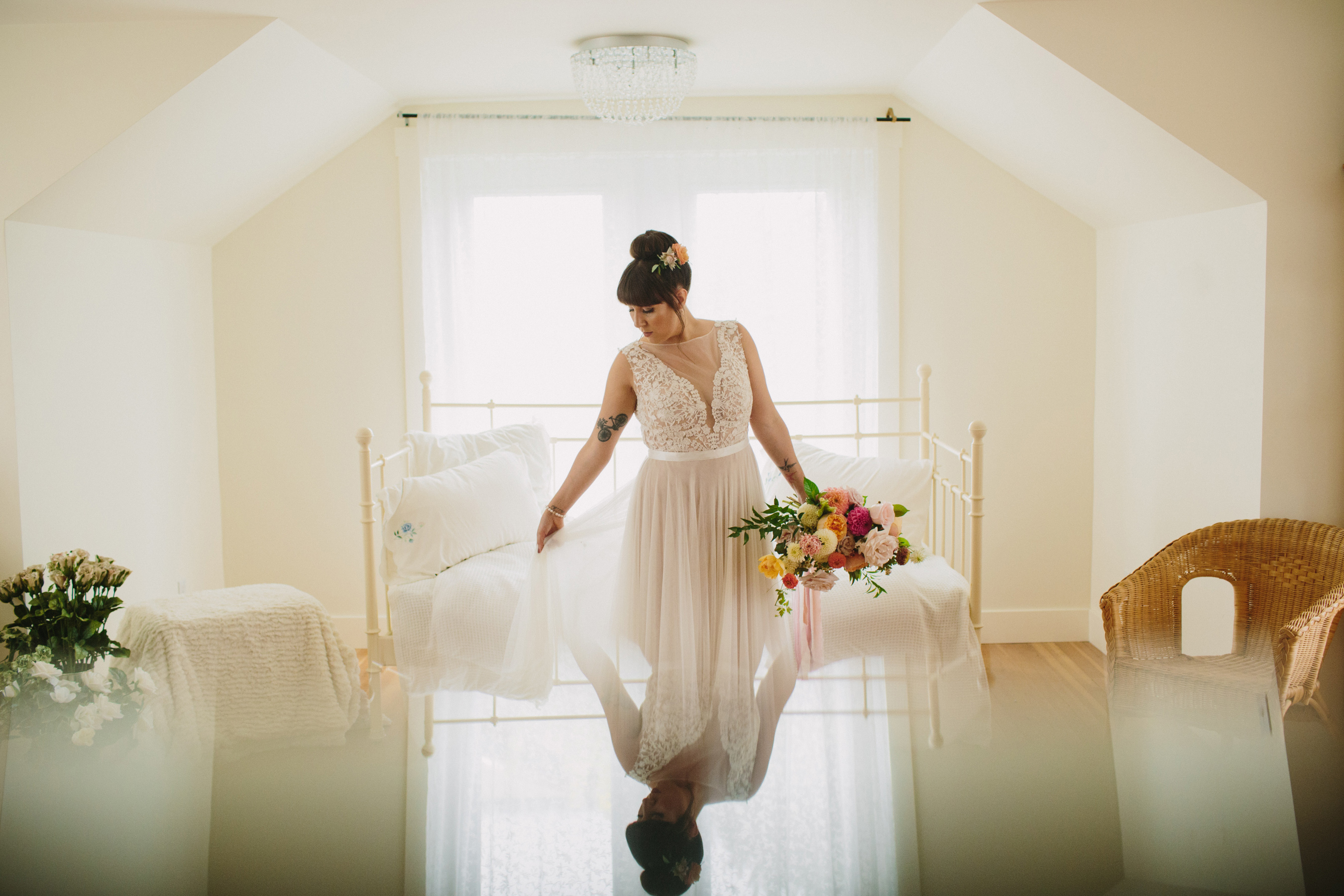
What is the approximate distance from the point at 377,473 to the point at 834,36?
2.40 metres

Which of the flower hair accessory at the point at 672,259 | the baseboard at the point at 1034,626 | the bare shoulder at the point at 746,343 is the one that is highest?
the flower hair accessory at the point at 672,259

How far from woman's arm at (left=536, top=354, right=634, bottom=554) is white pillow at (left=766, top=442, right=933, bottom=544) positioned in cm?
101

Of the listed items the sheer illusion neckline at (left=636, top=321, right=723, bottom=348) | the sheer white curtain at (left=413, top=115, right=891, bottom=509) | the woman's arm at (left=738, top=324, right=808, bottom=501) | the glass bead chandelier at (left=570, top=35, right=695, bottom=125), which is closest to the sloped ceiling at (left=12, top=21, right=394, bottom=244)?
the sheer white curtain at (left=413, top=115, right=891, bottom=509)

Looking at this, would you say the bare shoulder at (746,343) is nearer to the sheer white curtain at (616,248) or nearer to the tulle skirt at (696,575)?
the tulle skirt at (696,575)

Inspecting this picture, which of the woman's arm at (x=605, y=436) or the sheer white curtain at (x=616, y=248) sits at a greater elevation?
the sheer white curtain at (x=616, y=248)

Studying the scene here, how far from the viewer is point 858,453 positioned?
13.1ft

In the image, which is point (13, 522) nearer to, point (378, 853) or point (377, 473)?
point (377, 473)

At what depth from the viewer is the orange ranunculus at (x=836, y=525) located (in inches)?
70.8

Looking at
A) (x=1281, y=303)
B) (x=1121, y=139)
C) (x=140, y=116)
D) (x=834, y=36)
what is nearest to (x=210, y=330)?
(x=140, y=116)

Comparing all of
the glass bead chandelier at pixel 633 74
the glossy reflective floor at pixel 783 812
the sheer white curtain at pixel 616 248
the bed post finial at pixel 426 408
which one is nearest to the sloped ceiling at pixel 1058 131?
the sheer white curtain at pixel 616 248

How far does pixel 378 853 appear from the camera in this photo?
2.85 ft

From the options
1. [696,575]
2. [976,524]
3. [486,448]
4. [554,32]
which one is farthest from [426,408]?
[976,524]

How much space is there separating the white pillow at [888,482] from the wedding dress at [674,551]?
981 millimetres

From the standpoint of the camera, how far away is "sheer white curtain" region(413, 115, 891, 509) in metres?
4.09
